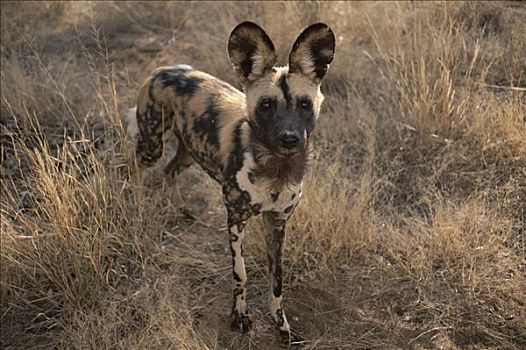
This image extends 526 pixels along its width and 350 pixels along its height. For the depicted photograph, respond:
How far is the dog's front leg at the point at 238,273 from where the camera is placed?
9.95 ft

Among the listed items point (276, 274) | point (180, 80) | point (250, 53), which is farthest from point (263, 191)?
point (180, 80)

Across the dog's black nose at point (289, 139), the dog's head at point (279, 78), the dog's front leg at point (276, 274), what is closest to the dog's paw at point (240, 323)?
the dog's front leg at point (276, 274)

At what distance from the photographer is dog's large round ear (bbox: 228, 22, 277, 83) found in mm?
2779

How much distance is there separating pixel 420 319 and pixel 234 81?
2.71 metres

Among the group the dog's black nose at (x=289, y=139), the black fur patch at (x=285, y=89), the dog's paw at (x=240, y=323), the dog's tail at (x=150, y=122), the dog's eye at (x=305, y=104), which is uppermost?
the black fur patch at (x=285, y=89)

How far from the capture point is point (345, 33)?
5750mm

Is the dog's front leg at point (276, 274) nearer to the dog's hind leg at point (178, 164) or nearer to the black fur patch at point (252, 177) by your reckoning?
the black fur patch at point (252, 177)

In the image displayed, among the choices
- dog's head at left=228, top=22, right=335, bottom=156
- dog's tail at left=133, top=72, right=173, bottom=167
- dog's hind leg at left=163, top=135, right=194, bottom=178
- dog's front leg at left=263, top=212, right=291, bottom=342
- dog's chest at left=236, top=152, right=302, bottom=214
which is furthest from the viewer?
dog's hind leg at left=163, top=135, right=194, bottom=178

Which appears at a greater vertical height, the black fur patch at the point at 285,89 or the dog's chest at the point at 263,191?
the black fur patch at the point at 285,89

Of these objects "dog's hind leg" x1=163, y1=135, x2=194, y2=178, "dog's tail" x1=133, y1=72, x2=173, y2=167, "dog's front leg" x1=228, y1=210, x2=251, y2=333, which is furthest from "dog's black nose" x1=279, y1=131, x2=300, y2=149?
"dog's hind leg" x1=163, y1=135, x2=194, y2=178

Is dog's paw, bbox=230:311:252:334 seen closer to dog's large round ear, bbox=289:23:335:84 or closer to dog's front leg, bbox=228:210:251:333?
dog's front leg, bbox=228:210:251:333

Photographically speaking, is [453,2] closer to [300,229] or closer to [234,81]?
[234,81]

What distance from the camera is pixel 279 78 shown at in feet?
9.07

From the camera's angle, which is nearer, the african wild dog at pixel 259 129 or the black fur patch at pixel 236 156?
the african wild dog at pixel 259 129
